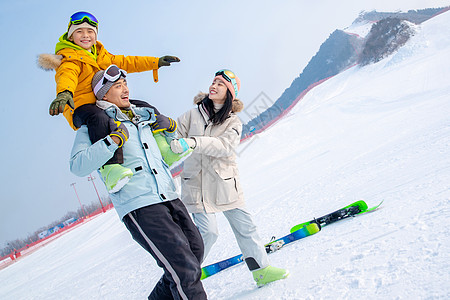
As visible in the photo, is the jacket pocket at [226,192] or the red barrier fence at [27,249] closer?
the jacket pocket at [226,192]

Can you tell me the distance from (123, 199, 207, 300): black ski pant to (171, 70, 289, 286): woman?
2.18ft

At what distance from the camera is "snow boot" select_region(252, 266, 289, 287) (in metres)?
2.53

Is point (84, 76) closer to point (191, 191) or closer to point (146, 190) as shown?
point (146, 190)

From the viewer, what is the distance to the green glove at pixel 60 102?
1772 mm

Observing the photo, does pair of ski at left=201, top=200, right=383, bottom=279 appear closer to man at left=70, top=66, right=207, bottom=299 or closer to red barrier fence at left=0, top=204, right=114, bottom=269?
man at left=70, top=66, right=207, bottom=299

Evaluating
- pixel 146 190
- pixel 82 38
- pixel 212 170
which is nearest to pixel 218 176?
pixel 212 170

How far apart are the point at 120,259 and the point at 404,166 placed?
16.5 ft

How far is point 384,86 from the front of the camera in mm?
15414

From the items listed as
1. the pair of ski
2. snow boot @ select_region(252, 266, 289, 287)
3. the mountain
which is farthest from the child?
the mountain

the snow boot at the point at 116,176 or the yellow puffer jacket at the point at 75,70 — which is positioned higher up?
the yellow puffer jacket at the point at 75,70

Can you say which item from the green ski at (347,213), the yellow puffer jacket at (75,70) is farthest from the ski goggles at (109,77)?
the green ski at (347,213)

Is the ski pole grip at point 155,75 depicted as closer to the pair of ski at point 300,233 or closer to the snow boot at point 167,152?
the snow boot at point 167,152

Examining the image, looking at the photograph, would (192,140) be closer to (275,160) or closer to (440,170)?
(440,170)

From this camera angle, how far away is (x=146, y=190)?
1954mm
